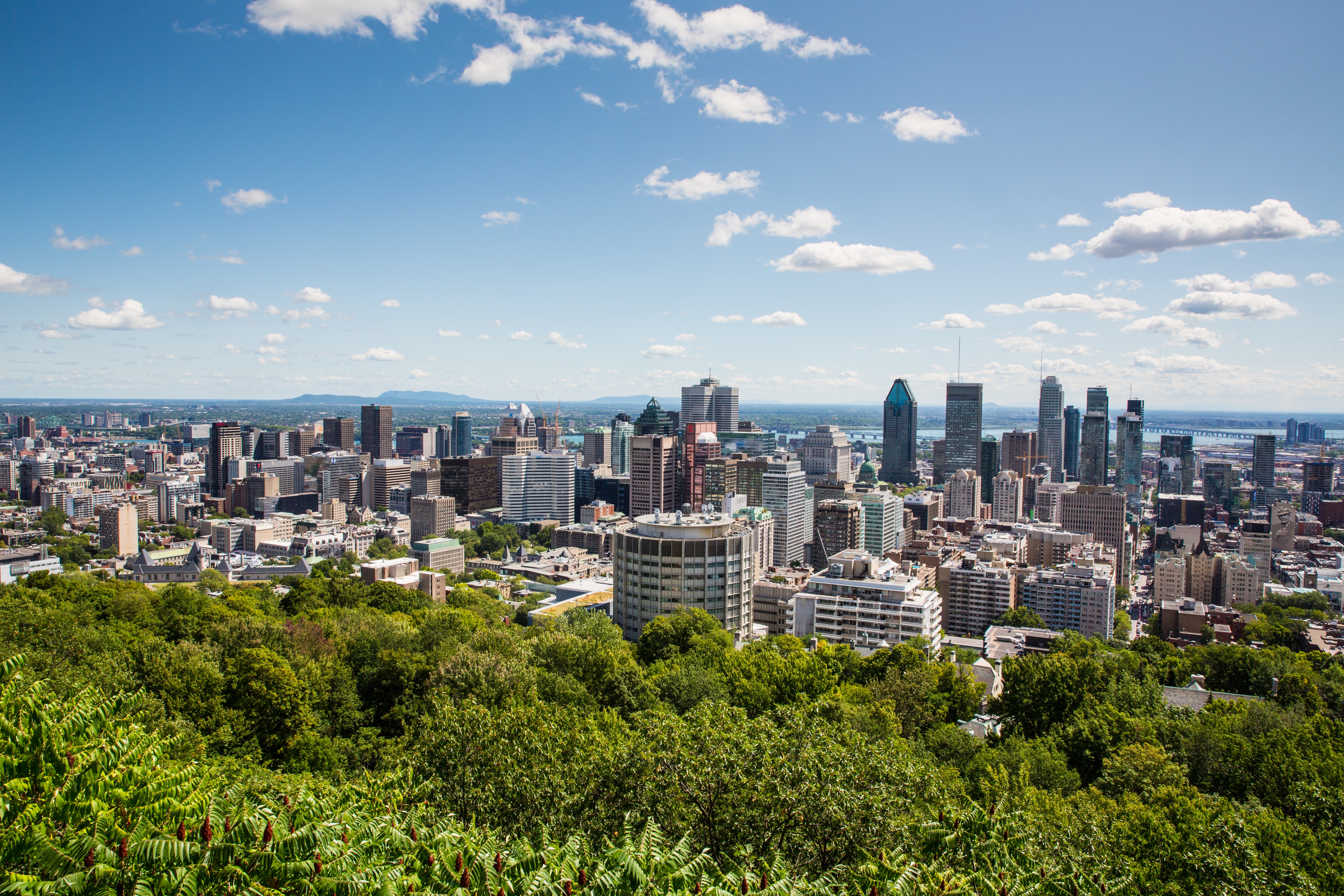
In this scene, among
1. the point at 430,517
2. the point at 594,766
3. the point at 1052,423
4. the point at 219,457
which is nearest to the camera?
the point at 594,766

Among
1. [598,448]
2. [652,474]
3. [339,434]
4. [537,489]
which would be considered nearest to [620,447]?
[598,448]

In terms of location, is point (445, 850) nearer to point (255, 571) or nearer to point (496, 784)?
point (496, 784)

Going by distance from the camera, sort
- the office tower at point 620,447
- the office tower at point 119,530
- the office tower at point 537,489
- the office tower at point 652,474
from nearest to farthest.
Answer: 1. the office tower at point 119,530
2. the office tower at point 652,474
3. the office tower at point 537,489
4. the office tower at point 620,447

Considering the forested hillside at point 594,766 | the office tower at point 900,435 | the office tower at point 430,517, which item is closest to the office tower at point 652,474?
the office tower at point 430,517

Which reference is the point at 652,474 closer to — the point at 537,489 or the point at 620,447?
the point at 537,489

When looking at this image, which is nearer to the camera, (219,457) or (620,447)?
(219,457)

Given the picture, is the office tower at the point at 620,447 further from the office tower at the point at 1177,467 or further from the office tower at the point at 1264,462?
the office tower at the point at 1264,462


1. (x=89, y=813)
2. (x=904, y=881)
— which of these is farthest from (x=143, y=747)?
(x=904, y=881)
